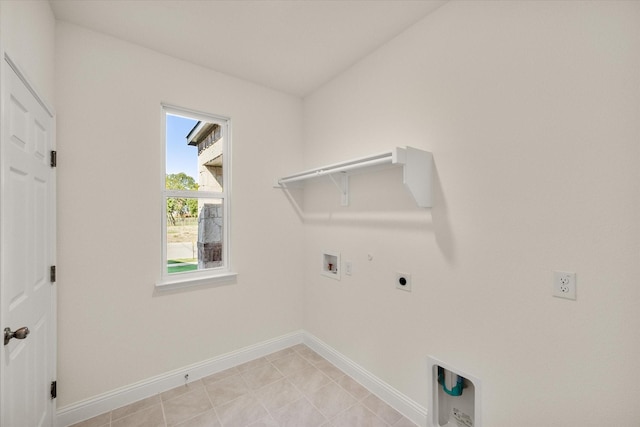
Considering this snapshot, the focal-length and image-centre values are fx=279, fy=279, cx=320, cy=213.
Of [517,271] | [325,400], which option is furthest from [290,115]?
[325,400]

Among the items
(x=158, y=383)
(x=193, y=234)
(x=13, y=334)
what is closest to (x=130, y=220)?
(x=193, y=234)

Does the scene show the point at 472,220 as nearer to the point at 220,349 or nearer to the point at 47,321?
the point at 220,349

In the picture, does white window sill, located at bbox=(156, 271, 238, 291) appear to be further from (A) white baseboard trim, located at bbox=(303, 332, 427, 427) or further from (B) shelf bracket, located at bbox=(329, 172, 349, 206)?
(B) shelf bracket, located at bbox=(329, 172, 349, 206)

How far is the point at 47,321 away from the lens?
167 centimetres

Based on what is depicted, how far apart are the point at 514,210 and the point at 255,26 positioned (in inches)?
78.3

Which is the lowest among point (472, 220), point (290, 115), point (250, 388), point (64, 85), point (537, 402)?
point (250, 388)

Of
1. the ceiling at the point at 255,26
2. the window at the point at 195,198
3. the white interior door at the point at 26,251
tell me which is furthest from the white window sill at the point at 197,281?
the ceiling at the point at 255,26

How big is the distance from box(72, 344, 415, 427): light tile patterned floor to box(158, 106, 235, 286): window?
2.82 ft

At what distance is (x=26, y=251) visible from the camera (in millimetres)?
1369

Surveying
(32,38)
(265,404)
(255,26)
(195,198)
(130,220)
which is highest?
(255,26)

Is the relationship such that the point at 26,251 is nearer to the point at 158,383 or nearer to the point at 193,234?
the point at 193,234

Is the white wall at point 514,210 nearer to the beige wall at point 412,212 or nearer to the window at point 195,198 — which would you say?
the beige wall at point 412,212

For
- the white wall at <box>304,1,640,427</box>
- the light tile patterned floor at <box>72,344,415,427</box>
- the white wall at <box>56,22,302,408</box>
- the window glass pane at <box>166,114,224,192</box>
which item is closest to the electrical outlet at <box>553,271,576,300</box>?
the white wall at <box>304,1,640,427</box>

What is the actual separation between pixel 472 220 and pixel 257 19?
6.15 ft
